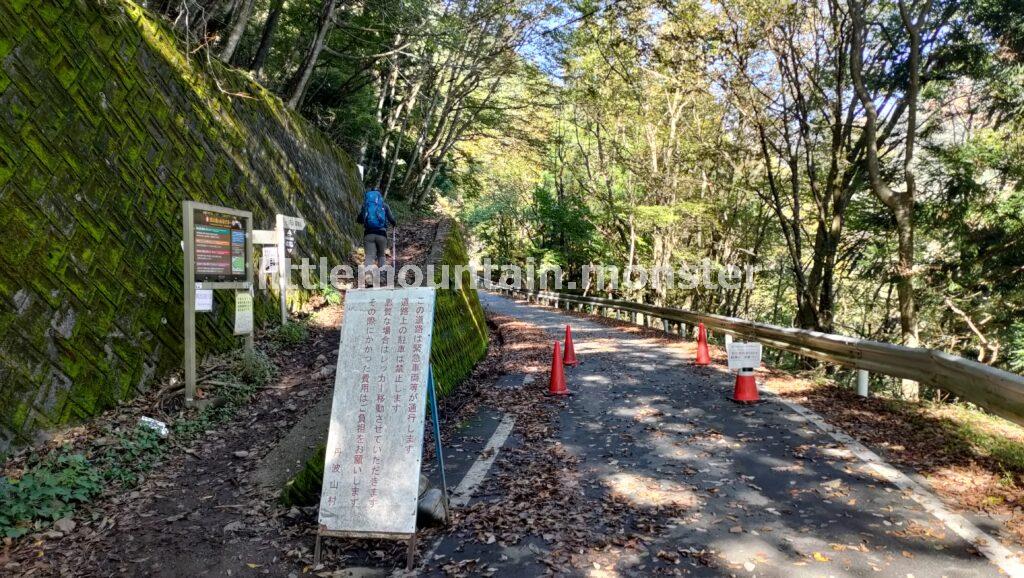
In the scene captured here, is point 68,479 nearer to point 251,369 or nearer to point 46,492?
point 46,492

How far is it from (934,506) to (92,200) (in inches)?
330

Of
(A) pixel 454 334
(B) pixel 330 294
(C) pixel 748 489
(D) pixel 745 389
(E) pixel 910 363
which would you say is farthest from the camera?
(B) pixel 330 294

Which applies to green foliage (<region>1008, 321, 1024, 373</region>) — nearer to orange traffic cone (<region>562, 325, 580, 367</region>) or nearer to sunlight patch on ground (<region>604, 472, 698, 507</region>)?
orange traffic cone (<region>562, 325, 580, 367</region>)

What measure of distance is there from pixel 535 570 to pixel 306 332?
23.1 feet

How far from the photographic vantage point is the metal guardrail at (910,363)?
5113mm

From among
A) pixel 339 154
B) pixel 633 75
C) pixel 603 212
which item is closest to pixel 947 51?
pixel 633 75

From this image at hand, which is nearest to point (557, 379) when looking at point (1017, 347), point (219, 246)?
point (219, 246)

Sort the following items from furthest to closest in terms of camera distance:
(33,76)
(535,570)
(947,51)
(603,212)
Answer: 1. (603,212)
2. (947,51)
3. (33,76)
4. (535,570)

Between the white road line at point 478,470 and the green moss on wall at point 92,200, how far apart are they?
3.70 m

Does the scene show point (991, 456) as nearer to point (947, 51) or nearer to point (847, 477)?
point (847, 477)

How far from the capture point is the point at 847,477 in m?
5.07

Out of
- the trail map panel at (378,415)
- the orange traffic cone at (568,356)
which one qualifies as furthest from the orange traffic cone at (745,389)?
the trail map panel at (378,415)

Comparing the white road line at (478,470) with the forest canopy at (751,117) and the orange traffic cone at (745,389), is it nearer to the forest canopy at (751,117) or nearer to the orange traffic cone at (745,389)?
the orange traffic cone at (745,389)

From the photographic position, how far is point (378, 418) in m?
A: 4.48
